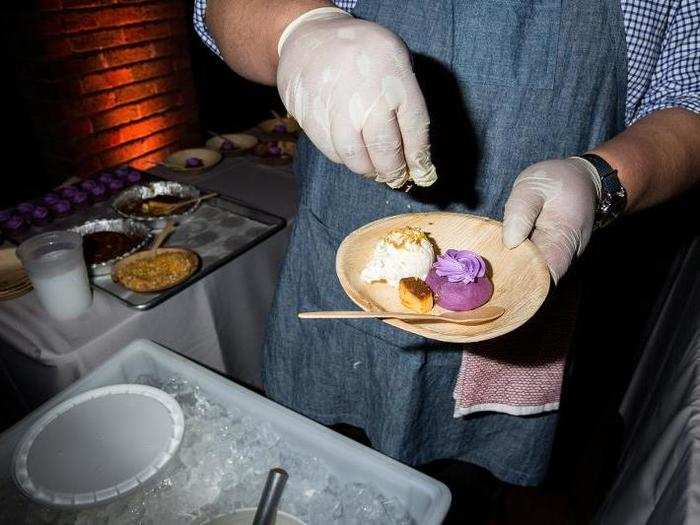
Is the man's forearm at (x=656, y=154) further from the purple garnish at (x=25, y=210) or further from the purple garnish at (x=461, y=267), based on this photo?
the purple garnish at (x=25, y=210)

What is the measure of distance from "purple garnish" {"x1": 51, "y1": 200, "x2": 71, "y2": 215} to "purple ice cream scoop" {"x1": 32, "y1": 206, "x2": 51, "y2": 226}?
48 millimetres

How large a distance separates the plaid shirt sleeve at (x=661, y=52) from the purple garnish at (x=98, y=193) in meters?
1.77

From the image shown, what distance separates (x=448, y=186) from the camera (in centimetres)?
156

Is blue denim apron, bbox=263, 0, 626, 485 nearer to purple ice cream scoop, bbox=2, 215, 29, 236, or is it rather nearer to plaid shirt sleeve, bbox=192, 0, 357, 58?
plaid shirt sleeve, bbox=192, 0, 357, 58

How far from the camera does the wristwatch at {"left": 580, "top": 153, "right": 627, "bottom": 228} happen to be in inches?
53.8

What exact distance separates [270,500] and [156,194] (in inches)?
94.6

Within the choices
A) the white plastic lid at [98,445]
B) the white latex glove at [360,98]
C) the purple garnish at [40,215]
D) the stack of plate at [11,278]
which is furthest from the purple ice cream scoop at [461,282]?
the purple garnish at [40,215]

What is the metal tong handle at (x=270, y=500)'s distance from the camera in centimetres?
96

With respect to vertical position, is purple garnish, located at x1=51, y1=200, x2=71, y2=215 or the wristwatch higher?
the wristwatch

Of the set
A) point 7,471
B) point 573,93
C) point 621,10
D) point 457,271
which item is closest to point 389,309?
point 457,271

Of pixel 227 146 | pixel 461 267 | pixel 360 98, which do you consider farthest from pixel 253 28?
pixel 227 146

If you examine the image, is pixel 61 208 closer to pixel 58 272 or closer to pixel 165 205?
pixel 165 205

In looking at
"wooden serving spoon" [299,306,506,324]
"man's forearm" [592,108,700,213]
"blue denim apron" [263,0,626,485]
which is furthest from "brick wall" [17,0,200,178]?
"man's forearm" [592,108,700,213]

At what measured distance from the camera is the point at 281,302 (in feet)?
6.15
